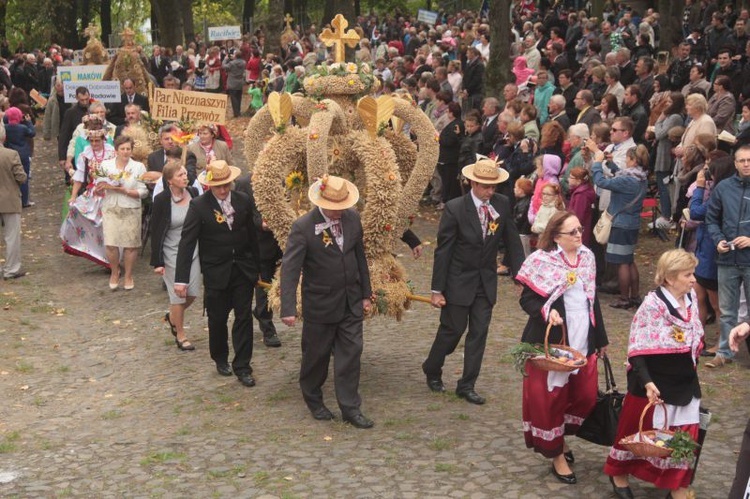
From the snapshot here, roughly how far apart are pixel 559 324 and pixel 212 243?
3.68 m

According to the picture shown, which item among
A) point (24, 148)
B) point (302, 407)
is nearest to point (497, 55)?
point (24, 148)

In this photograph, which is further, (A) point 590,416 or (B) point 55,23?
(B) point 55,23

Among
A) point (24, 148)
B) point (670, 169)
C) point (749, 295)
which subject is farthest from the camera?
point (24, 148)

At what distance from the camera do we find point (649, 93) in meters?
18.1

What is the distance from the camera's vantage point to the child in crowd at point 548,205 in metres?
12.9

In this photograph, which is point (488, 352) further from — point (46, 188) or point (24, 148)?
point (46, 188)

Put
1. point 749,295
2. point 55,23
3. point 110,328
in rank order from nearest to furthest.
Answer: point 749,295, point 110,328, point 55,23

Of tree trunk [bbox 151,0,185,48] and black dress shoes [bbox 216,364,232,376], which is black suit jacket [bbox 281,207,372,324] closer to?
black dress shoes [bbox 216,364,232,376]

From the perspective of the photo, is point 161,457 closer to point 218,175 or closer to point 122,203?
point 218,175

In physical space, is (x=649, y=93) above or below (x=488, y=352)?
above

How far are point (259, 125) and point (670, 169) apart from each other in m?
7.40

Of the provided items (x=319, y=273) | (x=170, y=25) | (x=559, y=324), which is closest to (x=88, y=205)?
(x=319, y=273)

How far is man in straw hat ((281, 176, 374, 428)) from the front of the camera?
8867 mm

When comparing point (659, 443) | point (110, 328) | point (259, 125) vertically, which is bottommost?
point (110, 328)
